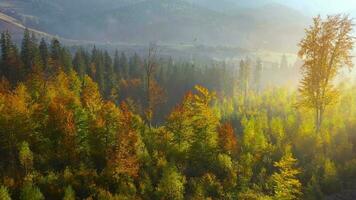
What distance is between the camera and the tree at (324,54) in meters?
46.2

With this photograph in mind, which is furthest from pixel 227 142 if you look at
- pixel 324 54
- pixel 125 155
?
pixel 324 54

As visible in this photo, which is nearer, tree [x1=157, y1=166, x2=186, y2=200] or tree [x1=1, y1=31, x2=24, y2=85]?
tree [x1=157, y1=166, x2=186, y2=200]

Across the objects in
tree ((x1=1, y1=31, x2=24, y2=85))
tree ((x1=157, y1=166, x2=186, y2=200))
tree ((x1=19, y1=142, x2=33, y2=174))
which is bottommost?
tree ((x1=157, y1=166, x2=186, y2=200))

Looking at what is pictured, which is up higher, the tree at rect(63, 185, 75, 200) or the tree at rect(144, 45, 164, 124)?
the tree at rect(144, 45, 164, 124)

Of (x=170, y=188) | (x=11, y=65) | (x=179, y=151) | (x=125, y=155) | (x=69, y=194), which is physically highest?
(x=11, y=65)

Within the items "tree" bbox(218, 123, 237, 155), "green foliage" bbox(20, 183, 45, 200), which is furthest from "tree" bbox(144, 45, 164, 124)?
"green foliage" bbox(20, 183, 45, 200)

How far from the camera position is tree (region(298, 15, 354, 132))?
46.2 m

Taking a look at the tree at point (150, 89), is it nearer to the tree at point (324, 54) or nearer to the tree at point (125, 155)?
the tree at point (125, 155)

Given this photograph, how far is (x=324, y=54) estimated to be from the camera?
1858 inches

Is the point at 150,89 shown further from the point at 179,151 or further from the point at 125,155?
the point at 125,155

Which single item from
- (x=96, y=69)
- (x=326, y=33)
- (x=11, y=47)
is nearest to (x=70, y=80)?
(x=11, y=47)

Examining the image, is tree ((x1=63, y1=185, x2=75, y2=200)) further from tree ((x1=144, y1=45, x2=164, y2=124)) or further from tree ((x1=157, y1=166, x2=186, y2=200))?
tree ((x1=144, y1=45, x2=164, y2=124))

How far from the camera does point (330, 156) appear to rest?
45.4 meters

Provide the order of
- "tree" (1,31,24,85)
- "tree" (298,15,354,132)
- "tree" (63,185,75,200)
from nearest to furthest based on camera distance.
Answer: "tree" (63,185,75,200) < "tree" (298,15,354,132) < "tree" (1,31,24,85)
